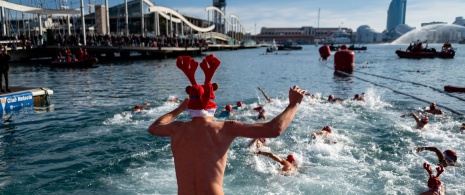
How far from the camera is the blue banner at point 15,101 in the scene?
1434 centimetres

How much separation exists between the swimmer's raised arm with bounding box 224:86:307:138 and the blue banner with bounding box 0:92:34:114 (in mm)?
14510

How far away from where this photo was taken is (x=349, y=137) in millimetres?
10375

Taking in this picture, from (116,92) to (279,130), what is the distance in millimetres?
19180

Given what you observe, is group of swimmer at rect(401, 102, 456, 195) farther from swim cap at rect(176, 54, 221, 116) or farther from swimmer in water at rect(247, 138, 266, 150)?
swimmer in water at rect(247, 138, 266, 150)

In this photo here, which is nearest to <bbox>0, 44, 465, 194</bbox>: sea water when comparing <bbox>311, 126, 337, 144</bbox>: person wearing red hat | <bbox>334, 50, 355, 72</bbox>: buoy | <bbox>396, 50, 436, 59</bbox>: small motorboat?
<bbox>311, 126, 337, 144</bbox>: person wearing red hat

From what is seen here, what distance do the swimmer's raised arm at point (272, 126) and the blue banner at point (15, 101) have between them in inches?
571

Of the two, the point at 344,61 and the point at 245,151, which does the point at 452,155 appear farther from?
the point at 344,61

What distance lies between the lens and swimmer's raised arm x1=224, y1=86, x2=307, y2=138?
2.67 m

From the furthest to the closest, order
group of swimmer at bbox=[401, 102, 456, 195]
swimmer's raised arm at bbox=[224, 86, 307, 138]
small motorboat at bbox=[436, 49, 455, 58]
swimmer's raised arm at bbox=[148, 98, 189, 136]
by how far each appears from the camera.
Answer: small motorboat at bbox=[436, 49, 455, 58]
group of swimmer at bbox=[401, 102, 456, 195]
swimmer's raised arm at bbox=[148, 98, 189, 136]
swimmer's raised arm at bbox=[224, 86, 307, 138]

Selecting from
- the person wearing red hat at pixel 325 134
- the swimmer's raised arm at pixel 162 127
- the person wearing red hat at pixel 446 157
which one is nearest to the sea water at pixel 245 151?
the person wearing red hat at pixel 446 157

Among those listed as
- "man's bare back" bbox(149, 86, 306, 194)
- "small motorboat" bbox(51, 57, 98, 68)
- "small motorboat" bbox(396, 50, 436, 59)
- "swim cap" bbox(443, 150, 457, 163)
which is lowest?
"swim cap" bbox(443, 150, 457, 163)

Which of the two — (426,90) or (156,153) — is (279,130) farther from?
(426,90)

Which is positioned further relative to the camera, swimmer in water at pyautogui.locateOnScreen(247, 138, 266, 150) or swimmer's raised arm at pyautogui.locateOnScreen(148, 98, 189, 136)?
swimmer in water at pyautogui.locateOnScreen(247, 138, 266, 150)

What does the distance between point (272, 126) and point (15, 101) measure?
15.5 m
